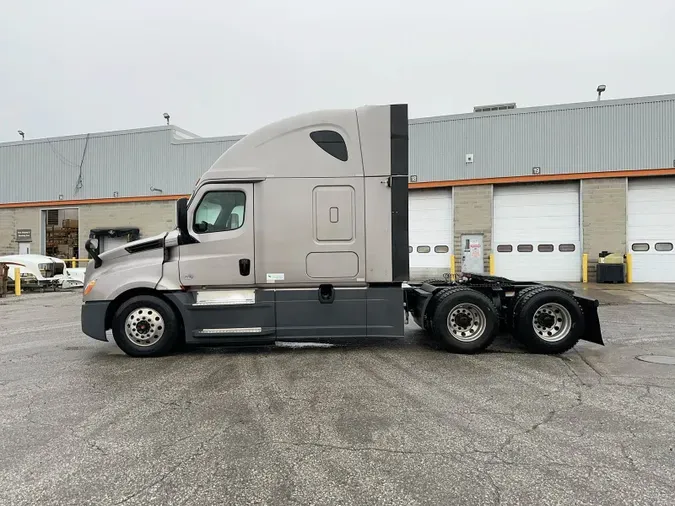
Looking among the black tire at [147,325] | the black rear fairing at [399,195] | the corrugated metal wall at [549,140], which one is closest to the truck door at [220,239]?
the black tire at [147,325]

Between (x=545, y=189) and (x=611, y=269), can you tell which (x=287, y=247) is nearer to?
(x=611, y=269)

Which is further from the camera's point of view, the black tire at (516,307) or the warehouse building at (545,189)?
the warehouse building at (545,189)

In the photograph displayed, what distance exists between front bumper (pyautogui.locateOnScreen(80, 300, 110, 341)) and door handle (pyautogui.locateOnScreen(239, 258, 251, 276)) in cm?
199

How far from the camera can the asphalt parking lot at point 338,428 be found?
2.78m

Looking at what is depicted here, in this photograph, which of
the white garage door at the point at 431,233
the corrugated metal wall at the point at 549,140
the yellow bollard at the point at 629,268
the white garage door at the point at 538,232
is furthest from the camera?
the white garage door at the point at 431,233

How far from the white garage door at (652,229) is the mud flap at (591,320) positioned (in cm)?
1485

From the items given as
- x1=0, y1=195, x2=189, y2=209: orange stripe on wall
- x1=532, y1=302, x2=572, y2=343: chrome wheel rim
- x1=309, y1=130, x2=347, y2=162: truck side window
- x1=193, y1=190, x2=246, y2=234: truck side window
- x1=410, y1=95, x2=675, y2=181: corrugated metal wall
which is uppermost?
x1=410, y1=95, x2=675, y2=181: corrugated metal wall

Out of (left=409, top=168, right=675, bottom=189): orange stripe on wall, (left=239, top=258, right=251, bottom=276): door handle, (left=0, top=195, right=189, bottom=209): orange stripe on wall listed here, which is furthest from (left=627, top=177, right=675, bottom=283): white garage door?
(left=0, top=195, right=189, bottom=209): orange stripe on wall

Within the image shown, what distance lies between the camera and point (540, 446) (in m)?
3.37

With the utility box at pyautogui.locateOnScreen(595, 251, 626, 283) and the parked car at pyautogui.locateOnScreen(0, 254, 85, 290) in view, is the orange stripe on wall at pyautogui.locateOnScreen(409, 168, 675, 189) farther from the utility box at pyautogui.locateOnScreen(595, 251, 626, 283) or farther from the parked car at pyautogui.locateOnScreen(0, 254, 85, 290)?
the parked car at pyautogui.locateOnScreen(0, 254, 85, 290)

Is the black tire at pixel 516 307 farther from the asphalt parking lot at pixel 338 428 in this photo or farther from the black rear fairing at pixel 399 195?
the black rear fairing at pixel 399 195

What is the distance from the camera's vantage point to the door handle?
6234mm

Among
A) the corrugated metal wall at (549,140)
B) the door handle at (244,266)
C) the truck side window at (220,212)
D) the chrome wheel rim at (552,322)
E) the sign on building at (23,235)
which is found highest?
the corrugated metal wall at (549,140)

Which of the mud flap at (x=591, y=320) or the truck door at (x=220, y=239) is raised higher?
the truck door at (x=220, y=239)
